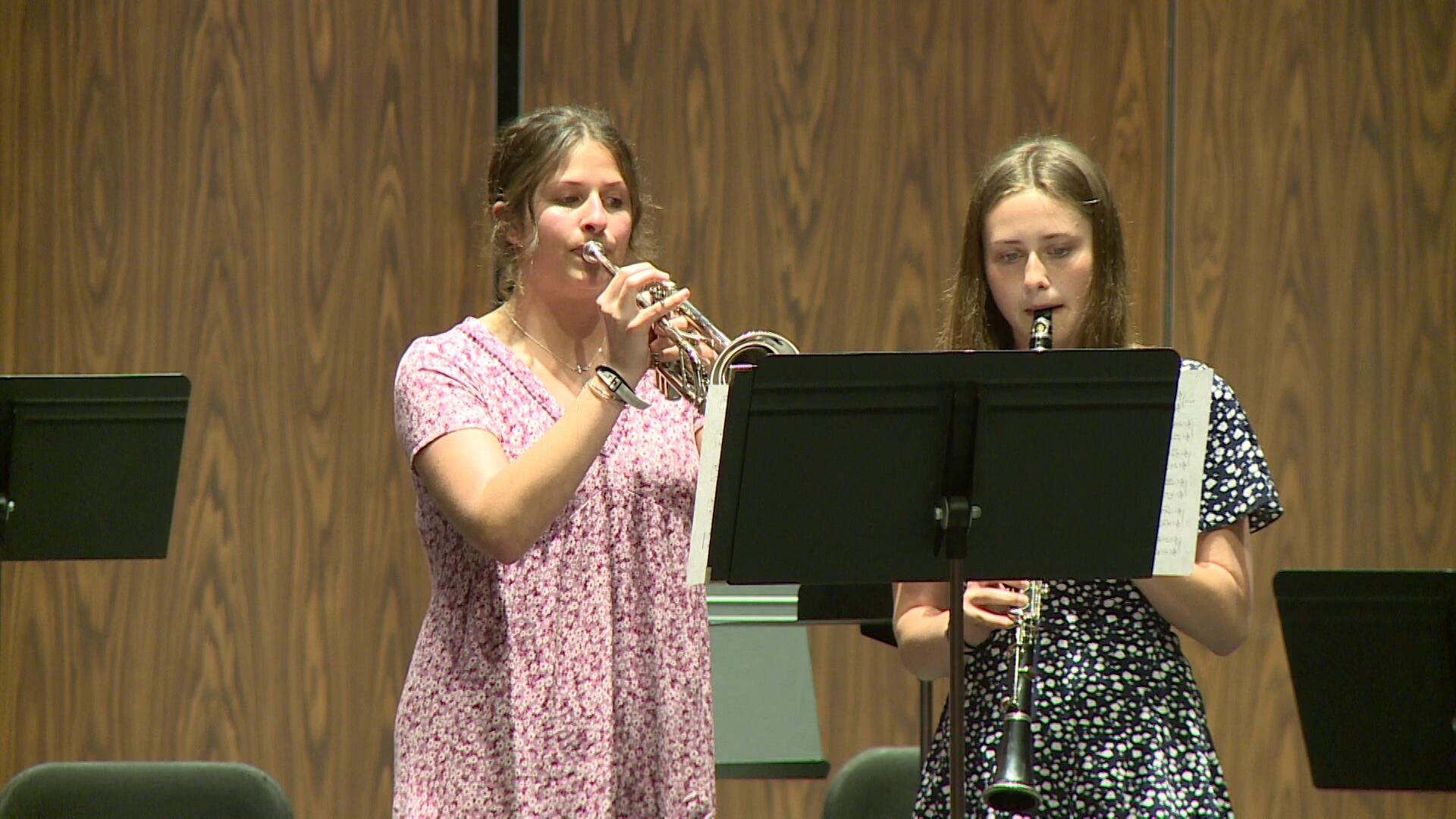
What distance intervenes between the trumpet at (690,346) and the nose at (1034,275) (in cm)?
33

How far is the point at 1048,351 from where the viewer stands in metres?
1.73

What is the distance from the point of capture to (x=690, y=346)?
7.46 feet

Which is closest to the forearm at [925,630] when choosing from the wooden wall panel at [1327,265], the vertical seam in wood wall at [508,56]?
the wooden wall panel at [1327,265]

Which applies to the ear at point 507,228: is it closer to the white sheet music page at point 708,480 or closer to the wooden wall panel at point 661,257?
the white sheet music page at point 708,480

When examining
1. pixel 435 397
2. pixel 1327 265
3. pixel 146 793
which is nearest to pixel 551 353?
pixel 435 397

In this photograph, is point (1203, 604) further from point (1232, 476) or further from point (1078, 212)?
point (1078, 212)

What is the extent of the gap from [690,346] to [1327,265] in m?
2.22

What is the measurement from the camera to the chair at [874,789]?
2.75 meters

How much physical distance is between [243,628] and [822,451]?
2505mm

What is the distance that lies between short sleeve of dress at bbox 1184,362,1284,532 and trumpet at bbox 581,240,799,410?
0.55 metres

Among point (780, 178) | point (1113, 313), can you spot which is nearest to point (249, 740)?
point (780, 178)

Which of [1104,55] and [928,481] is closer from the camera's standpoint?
[928,481]

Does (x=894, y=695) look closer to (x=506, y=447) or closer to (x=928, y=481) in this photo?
(x=506, y=447)

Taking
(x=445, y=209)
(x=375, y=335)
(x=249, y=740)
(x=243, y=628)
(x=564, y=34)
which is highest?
(x=564, y=34)
